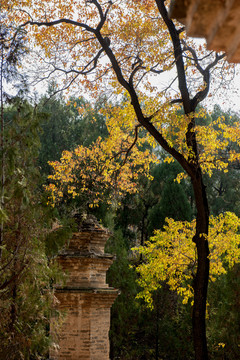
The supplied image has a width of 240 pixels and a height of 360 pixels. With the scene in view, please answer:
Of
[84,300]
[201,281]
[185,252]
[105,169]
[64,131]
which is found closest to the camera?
[201,281]

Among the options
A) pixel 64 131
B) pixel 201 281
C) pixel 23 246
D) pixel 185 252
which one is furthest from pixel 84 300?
pixel 64 131

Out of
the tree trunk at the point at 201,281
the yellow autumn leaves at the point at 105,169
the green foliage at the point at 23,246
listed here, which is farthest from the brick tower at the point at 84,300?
the green foliage at the point at 23,246

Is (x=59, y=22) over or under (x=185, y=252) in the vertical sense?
over

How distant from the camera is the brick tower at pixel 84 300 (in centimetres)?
904

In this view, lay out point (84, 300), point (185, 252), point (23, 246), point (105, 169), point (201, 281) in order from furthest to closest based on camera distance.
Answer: point (185, 252) → point (105, 169) → point (84, 300) → point (201, 281) → point (23, 246)

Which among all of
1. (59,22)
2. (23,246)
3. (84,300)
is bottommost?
(84,300)

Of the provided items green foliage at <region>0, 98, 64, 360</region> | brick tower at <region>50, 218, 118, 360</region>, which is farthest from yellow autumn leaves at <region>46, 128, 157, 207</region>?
green foliage at <region>0, 98, 64, 360</region>

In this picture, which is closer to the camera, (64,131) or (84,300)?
(84,300)

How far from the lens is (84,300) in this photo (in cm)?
927

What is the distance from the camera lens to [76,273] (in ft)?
31.6

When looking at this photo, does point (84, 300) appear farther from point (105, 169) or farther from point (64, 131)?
point (64, 131)

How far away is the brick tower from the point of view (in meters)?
9.04

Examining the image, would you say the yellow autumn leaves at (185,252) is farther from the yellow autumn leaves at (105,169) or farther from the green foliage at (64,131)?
the green foliage at (64,131)

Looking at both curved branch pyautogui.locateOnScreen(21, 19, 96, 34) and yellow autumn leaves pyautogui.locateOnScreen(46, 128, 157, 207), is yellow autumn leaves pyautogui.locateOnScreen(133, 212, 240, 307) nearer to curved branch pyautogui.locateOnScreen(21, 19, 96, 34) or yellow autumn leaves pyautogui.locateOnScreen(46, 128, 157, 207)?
yellow autumn leaves pyautogui.locateOnScreen(46, 128, 157, 207)
